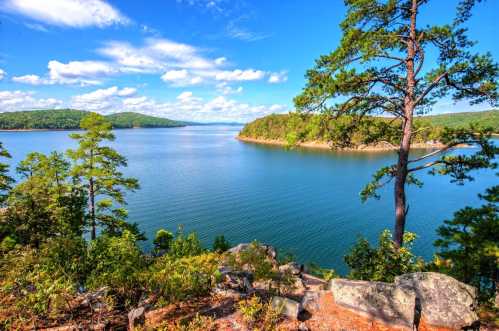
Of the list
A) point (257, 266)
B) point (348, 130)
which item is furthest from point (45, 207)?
point (348, 130)

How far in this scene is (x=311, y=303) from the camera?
21.2 feet

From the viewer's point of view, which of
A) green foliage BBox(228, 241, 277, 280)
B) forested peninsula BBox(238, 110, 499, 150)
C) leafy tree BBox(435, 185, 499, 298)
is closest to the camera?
leafy tree BBox(435, 185, 499, 298)

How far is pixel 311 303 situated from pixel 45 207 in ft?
53.8

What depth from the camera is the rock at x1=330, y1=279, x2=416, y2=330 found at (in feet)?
18.9

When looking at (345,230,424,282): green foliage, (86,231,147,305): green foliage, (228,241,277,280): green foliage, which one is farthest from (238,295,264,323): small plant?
(345,230,424,282): green foliage

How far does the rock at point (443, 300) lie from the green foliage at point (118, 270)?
6.92m

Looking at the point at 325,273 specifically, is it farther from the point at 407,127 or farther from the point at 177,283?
the point at 177,283

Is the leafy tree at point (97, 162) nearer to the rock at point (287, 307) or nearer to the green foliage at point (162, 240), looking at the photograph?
the green foliage at point (162, 240)

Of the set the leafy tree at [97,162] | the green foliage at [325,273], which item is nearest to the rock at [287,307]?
the green foliage at [325,273]

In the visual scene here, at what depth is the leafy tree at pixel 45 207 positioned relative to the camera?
1452 cm

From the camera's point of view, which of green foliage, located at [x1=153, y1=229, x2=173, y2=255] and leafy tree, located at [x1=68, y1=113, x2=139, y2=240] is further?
green foliage, located at [x1=153, y1=229, x2=173, y2=255]

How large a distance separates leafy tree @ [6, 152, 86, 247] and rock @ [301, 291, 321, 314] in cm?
1299

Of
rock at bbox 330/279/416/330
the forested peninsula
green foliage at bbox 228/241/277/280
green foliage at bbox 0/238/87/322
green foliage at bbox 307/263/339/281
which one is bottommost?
green foliage at bbox 307/263/339/281

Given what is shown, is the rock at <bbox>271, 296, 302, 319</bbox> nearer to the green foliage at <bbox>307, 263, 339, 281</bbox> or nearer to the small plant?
the small plant
